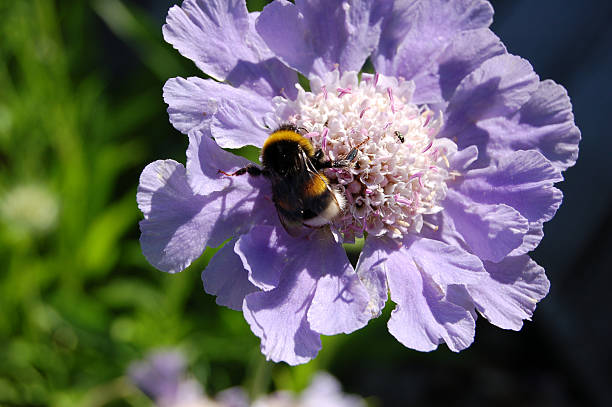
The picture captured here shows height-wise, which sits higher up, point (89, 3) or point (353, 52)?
point (353, 52)

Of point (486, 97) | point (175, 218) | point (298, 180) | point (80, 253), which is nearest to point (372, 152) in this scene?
point (298, 180)

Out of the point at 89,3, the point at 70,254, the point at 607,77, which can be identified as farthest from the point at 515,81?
the point at 89,3

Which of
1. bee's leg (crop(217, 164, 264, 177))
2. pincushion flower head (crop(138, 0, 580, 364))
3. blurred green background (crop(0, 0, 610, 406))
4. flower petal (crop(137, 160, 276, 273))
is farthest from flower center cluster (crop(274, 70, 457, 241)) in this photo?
blurred green background (crop(0, 0, 610, 406))

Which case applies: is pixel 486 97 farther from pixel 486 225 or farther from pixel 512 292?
pixel 512 292

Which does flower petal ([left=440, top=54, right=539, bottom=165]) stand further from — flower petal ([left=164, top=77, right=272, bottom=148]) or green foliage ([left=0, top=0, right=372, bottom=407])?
green foliage ([left=0, top=0, right=372, bottom=407])

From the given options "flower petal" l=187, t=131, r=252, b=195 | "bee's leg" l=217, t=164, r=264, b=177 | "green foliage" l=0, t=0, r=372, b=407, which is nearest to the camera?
"flower petal" l=187, t=131, r=252, b=195

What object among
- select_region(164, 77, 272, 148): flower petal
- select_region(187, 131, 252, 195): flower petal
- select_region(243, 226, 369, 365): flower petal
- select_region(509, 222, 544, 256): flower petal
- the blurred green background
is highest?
select_region(164, 77, 272, 148): flower petal

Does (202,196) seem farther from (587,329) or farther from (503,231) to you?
(587,329)
